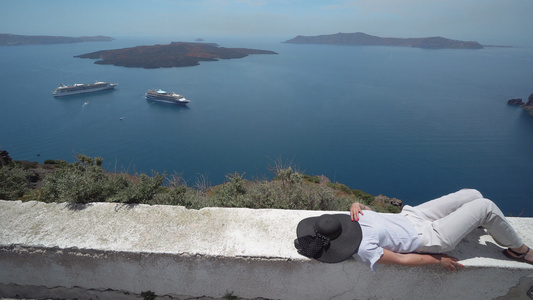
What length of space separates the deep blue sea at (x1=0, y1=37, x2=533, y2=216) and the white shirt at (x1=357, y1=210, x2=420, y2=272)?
19.4 m

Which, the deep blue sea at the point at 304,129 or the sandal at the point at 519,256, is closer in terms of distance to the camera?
the sandal at the point at 519,256

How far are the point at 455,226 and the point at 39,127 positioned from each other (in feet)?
183

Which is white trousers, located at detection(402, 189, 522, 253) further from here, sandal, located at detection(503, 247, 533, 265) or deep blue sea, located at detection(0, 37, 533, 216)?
deep blue sea, located at detection(0, 37, 533, 216)

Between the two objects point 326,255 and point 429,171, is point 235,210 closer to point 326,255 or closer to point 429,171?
point 326,255

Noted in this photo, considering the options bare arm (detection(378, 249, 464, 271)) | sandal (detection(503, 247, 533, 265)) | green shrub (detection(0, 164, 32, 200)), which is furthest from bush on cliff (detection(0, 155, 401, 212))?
sandal (detection(503, 247, 533, 265))

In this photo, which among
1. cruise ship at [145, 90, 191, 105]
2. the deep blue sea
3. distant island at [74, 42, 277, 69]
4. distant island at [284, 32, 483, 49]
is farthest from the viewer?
distant island at [284, 32, 483, 49]

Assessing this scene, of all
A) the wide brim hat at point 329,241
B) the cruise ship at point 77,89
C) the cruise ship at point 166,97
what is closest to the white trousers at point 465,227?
the wide brim hat at point 329,241

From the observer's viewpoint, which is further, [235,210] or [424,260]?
[235,210]

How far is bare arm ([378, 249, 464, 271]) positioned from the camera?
189cm

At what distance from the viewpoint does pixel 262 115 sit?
163ft

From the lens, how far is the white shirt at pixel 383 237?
6.15ft

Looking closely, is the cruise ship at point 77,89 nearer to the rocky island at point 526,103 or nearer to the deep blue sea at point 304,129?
the deep blue sea at point 304,129

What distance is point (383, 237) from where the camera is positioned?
2020 mm

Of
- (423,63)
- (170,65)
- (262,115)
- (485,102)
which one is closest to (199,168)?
(262,115)
